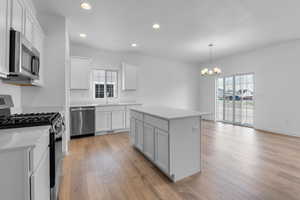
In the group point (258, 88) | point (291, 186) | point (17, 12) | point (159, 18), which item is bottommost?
point (291, 186)

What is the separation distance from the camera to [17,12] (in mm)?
1722

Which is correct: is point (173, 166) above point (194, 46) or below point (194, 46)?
below

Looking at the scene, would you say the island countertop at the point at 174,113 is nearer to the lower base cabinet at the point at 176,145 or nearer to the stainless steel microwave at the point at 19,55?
the lower base cabinet at the point at 176,145

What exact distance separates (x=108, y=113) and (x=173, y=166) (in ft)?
10.2

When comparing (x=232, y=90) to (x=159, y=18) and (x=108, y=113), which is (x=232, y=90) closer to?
(x=159, y=18)

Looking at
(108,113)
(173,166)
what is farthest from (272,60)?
(108,113)

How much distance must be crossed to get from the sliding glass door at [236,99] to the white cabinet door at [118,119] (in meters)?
4.69

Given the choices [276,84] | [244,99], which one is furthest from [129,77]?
[276,84]

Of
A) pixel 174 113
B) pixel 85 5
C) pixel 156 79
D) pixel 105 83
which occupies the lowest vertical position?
pixel 174 113

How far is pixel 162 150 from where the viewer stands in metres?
2.21

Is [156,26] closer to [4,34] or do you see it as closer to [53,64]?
[53,64]

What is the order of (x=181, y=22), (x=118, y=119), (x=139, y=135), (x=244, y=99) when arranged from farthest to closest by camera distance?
(x=244, y=99), (x=118, y=119), (x=181, y=22), (x=139, y=135)

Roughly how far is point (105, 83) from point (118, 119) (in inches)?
59.3

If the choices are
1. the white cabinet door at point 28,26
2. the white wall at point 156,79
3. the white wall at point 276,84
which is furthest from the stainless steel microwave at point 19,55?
the white wall at point 276,84
